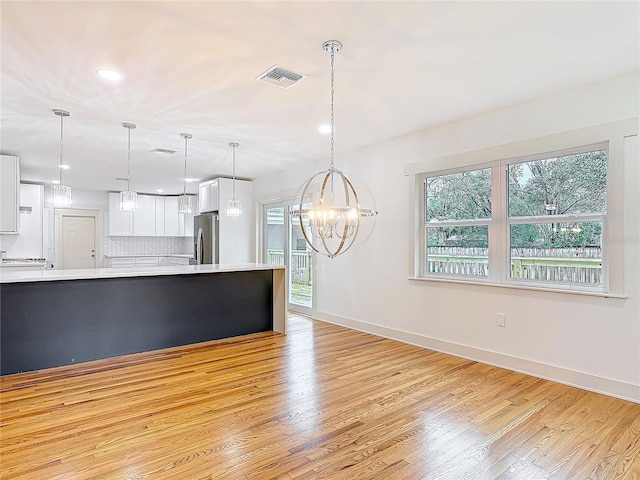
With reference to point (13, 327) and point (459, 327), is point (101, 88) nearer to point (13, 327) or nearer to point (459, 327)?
point (13, 327)

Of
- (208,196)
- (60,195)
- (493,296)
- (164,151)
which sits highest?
(164,151)

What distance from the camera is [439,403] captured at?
9.45 ft

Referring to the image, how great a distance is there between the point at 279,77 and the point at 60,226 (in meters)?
7.70

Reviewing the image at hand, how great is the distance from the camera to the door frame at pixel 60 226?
836cm

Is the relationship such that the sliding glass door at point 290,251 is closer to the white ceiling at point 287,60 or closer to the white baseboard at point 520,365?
→ the white baseboard at point 520,365

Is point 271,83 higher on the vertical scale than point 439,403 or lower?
higher

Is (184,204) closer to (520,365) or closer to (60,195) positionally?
(60,195)

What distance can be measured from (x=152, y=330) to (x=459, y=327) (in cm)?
335

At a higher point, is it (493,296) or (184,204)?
(184,204)

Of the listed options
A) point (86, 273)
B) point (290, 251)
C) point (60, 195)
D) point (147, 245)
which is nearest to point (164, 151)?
point (60, 195)

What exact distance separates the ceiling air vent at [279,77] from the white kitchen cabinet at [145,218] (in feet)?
22.6

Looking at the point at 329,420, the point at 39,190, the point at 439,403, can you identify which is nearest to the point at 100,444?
the point at 329,420

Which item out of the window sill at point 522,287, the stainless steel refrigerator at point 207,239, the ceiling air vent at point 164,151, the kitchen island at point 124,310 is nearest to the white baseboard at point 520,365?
the window sill at point 522,287

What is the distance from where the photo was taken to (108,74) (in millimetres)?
2936
